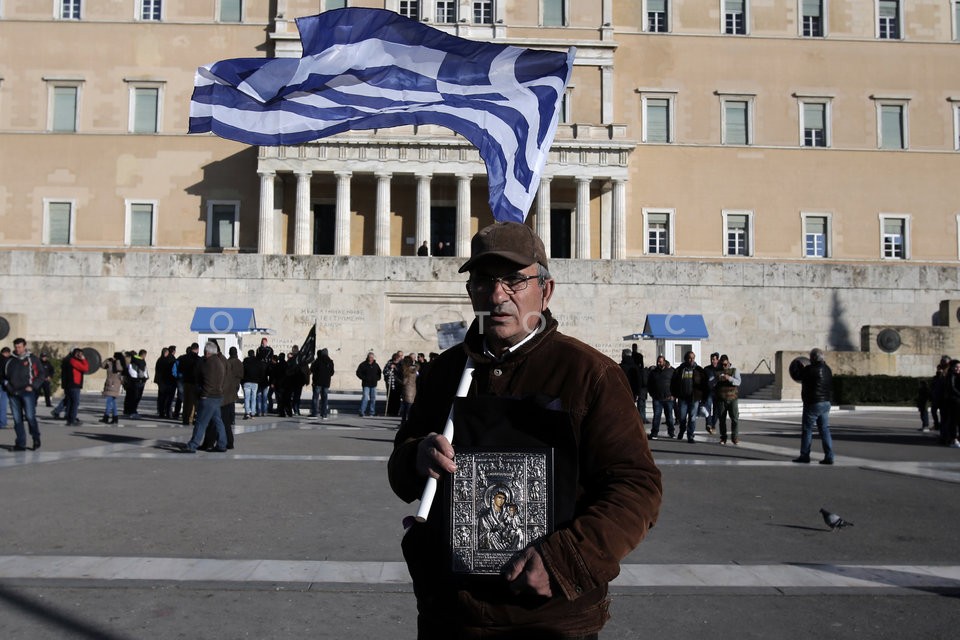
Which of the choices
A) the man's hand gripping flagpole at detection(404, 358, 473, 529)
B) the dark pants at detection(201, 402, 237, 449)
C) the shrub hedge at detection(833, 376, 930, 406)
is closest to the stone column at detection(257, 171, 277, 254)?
the shrub hedge at detection(833, 376, 930, 406)

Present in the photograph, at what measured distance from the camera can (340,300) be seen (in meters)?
33.8

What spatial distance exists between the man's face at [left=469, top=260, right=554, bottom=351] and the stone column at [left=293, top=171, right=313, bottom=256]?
42300 mm

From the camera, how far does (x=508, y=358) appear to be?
2656mm

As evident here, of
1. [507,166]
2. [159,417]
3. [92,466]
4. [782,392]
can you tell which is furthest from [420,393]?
[782,392]

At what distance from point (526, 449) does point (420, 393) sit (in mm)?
584

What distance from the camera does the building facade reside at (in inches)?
1826

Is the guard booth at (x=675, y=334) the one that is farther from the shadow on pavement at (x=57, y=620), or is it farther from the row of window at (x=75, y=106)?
the row of window at (x=75, y=106)

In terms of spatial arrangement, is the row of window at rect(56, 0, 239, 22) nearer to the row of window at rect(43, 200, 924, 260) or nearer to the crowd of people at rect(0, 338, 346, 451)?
the row of window at rect(43, 200, 924, 260)

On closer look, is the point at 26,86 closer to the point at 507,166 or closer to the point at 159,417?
the point at 159,417

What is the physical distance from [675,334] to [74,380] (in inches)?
736

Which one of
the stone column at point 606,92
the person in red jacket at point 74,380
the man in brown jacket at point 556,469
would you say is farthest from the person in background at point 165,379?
the stone column at point 606,92

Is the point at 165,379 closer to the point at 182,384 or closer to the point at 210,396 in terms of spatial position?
the point at 182,384

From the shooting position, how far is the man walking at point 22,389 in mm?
13211

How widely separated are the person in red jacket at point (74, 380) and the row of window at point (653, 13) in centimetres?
3337
